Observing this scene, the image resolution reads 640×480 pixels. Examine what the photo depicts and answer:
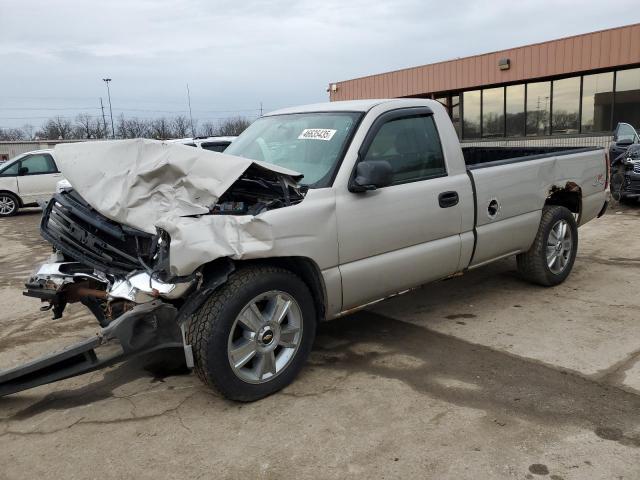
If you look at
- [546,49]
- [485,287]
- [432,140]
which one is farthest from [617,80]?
[432,140]

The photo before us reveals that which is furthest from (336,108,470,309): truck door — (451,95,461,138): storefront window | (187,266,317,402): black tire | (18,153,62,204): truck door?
(451,95,461,138): storefront window

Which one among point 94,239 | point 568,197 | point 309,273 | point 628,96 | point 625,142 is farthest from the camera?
point 628,96

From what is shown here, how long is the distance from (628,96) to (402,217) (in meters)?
16.0

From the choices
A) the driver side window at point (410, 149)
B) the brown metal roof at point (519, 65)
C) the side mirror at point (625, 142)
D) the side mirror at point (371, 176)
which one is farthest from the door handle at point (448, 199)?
the brown metal roof at point (519, 65)

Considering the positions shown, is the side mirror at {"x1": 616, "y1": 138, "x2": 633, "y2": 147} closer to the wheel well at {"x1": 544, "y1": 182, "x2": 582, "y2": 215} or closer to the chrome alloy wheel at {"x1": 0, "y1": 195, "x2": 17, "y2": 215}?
the wheel well at {"x1": 544, "y1": 182, "x2": 582, "y2": 215}

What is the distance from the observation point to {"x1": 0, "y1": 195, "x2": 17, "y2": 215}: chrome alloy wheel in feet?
48.4

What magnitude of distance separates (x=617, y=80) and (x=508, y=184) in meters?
14.8

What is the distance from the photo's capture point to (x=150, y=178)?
349 cm

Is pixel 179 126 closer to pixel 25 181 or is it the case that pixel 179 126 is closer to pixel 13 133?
pixel 13 133

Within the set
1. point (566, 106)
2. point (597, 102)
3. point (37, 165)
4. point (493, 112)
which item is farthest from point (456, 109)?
point (37, 165)

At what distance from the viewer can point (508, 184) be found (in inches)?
197

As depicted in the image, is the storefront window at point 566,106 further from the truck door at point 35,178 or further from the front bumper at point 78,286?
the front bumper at point 78,286

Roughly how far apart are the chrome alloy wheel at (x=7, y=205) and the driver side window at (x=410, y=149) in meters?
13.6

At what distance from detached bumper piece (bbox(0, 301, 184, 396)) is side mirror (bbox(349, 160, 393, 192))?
1.46 m
